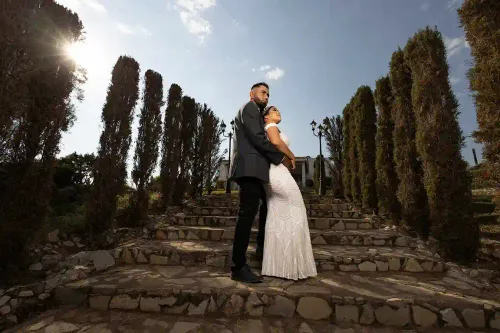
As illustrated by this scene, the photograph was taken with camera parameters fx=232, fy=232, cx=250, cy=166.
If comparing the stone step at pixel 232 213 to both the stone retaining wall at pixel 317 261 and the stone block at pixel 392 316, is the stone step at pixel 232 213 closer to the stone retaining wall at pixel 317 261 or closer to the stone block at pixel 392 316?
the stone retaining wall at pixel 317 261

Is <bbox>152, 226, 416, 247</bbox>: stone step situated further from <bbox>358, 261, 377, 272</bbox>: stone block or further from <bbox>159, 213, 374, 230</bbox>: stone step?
<bbox>358, 261, 377, 272</bbox>: stone block

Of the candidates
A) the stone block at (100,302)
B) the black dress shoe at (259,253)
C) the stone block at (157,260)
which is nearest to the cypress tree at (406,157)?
the black dress shoe at (259,253)

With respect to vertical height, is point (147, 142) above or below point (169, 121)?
below

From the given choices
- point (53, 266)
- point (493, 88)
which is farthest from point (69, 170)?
point (493, 88)

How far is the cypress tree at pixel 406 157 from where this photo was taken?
603cm

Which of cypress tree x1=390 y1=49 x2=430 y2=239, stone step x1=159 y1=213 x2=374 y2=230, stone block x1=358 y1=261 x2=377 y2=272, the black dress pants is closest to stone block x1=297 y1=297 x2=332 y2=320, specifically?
the black dress pants

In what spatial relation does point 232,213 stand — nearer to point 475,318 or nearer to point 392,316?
point 392,316

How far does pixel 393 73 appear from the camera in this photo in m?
7.38

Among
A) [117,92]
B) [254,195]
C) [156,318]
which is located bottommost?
[156,318]

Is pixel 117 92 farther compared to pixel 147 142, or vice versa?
pixel 147 142

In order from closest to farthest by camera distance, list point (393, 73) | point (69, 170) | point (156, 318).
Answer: point (156, 318), point (393, 73), point (69, 170)

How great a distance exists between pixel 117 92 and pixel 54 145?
2817 millimetres

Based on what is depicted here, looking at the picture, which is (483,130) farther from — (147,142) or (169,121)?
(169,121)

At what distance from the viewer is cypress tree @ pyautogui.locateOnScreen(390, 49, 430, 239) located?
19.8 ft
